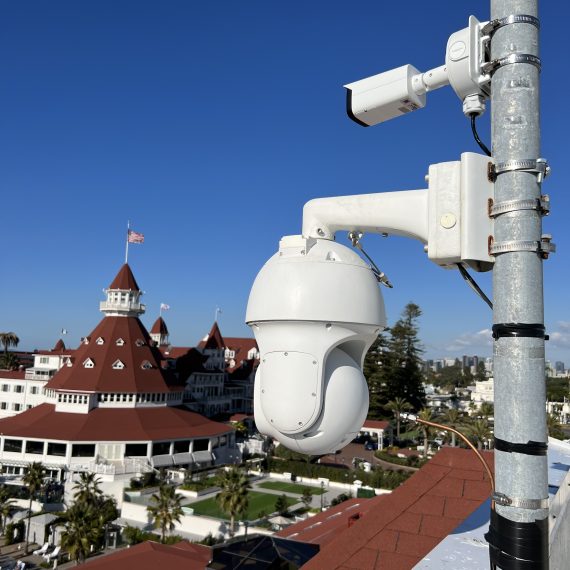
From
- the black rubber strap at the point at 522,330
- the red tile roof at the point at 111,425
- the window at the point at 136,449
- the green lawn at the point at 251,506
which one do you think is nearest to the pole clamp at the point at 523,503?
the black rubber strap at the point at 522,330

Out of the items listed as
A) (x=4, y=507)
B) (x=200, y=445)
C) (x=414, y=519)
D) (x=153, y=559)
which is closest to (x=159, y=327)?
(x=200, y=445)

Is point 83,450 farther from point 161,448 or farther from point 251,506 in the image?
point 251,506

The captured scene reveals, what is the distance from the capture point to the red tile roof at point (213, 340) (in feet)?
174

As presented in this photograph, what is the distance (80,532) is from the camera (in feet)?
67.8

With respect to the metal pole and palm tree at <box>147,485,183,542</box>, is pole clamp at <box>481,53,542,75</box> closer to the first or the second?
the metal pole

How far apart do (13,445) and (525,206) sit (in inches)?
1594

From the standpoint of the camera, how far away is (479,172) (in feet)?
5.81

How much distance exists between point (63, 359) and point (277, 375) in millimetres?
51638

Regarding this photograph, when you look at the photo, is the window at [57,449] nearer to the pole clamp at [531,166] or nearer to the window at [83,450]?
the window at [83,450]

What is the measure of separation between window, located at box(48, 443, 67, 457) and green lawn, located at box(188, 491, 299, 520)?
10828 mm

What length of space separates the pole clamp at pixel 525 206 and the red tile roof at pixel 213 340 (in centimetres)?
5208

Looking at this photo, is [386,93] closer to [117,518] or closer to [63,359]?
[117,518]

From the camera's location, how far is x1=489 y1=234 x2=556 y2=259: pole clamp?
1623mm

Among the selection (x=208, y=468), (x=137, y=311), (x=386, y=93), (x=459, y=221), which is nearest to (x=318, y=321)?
(x=459, y=221)
